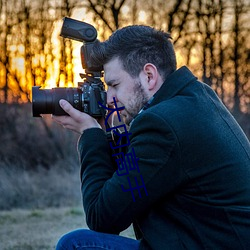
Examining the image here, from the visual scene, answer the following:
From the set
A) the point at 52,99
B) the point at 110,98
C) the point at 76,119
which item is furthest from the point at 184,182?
the point at 52,99

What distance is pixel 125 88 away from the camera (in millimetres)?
2365

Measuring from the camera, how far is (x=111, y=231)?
2283 mm

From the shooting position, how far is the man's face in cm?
235

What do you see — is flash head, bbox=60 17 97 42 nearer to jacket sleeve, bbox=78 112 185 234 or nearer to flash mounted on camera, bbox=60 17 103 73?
flash mounted on camera, bbox=60 17 103 73

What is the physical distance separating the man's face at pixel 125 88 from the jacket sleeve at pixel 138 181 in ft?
0.69

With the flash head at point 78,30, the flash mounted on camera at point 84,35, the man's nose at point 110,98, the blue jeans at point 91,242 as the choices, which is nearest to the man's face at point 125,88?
the man's nose at point 110,98

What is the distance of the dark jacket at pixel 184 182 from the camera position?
6.77ft

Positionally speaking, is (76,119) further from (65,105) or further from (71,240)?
(71,240)

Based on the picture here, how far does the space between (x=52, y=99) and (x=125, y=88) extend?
0.39 m

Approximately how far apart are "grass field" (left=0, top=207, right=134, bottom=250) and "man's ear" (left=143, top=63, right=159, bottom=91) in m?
3.06

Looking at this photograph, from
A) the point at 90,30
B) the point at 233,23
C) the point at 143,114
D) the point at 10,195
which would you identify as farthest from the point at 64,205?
the point at 143,114

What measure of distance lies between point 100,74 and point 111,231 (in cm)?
73

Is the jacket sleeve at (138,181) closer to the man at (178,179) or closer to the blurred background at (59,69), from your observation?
the man at (178,179)

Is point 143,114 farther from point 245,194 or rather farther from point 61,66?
point 61,66
